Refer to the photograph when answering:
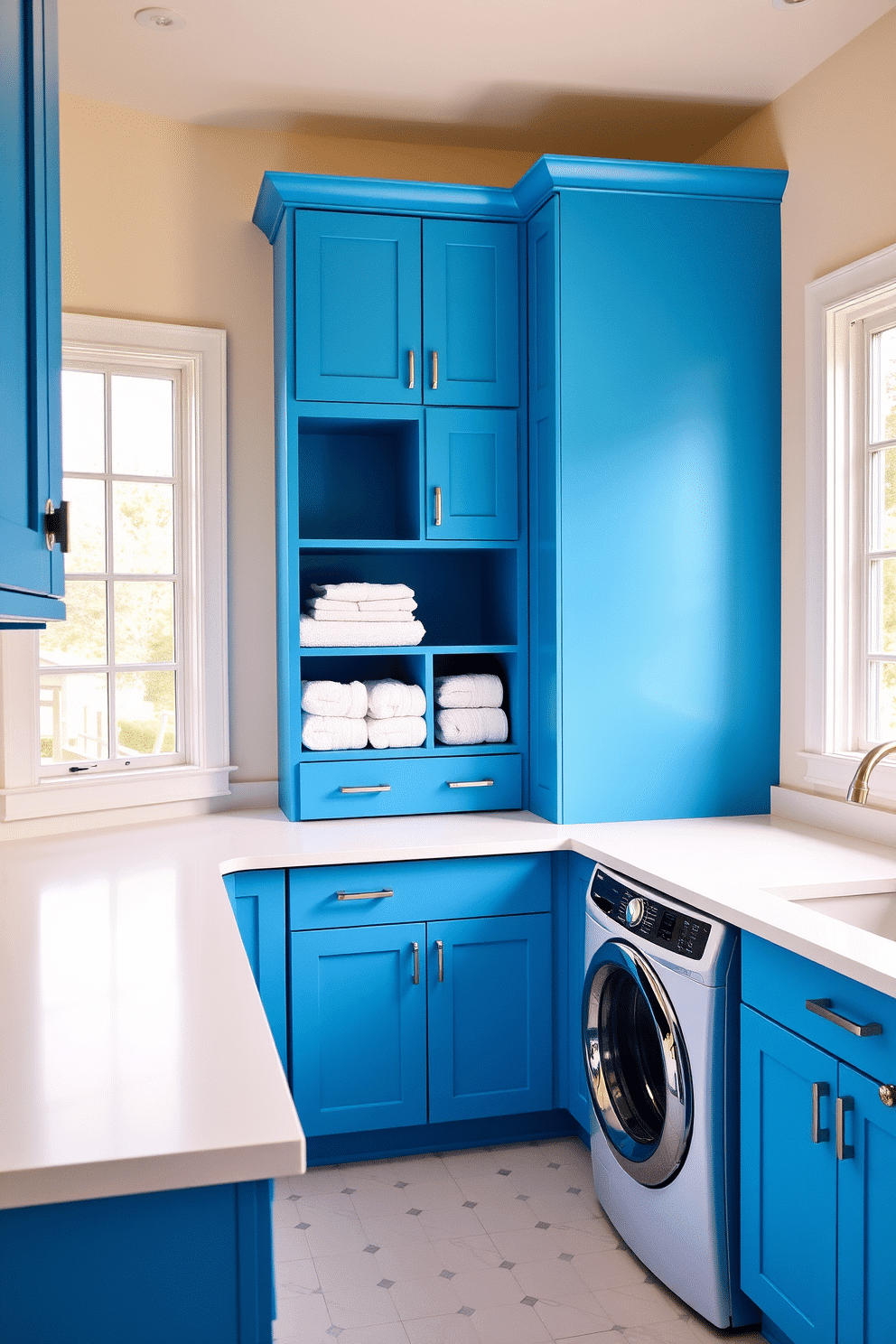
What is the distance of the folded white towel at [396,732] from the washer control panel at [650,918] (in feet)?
2.47

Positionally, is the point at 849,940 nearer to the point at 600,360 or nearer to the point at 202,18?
the point at 600,360

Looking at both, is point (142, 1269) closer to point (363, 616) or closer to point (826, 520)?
point (363, 616)

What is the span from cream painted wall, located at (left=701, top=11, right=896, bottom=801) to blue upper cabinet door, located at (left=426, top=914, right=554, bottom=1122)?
2.97ft

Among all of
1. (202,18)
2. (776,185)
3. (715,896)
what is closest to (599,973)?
(715,896)

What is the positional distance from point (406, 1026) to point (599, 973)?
57 centimetres

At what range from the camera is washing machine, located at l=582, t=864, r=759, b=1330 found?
205cm

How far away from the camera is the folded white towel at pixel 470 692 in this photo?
10.2ft

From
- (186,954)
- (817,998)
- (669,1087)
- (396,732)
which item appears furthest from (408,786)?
(817,998)

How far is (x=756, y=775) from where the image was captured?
9.98ft

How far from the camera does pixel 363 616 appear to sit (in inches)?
120

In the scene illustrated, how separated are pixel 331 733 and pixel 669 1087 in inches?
52.4

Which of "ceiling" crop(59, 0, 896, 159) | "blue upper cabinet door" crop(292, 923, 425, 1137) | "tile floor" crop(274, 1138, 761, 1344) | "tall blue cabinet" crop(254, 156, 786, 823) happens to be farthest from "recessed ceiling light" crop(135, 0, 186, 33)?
"tile floor" crop(274, 1138, 761, 1344)

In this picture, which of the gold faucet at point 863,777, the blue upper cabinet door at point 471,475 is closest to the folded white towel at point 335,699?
the blue upper cabinet door at point 471,475

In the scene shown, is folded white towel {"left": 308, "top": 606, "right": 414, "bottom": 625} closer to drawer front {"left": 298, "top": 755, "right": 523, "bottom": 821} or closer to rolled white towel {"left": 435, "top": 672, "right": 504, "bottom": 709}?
rolled white towel {"left": 435, "top": 672, "right": 504, "bottom": 709}
